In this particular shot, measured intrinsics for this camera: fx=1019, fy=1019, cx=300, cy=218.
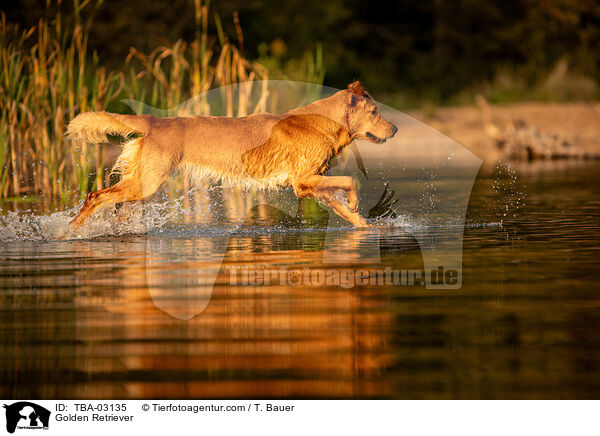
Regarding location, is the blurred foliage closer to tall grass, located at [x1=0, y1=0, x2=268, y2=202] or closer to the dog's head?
tall grass, located at [x1=0, y1=0, x2=268, y2=202]

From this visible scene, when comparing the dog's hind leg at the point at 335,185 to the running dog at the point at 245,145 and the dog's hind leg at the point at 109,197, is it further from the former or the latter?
the dog's hind leg at the point at 109,197

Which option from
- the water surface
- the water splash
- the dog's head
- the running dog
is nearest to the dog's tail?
the running dog

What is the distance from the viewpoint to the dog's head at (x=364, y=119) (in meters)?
9.62

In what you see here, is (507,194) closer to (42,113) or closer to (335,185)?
(335,185)

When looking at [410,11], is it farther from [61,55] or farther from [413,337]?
[413,337]

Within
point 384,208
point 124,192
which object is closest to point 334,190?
point 384,208

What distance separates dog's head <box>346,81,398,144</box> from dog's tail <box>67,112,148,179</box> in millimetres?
1935

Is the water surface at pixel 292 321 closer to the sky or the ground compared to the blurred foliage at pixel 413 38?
closer to the ground

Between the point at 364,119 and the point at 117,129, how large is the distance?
7.61 ft

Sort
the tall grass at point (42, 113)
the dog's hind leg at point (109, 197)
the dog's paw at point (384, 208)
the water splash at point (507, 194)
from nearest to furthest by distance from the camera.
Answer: the dog's hind leg at point (109, 197) < the dog's paw at point (384, 208) < the water splash at point (507, 194) < the tall grass at point (42, 113)

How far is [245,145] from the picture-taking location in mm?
9664

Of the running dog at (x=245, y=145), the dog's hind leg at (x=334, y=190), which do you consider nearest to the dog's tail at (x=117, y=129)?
the running dog at (x=245, y=145)

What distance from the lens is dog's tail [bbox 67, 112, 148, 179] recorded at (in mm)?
9406

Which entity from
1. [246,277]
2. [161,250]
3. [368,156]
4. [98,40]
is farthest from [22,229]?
[98,40]
